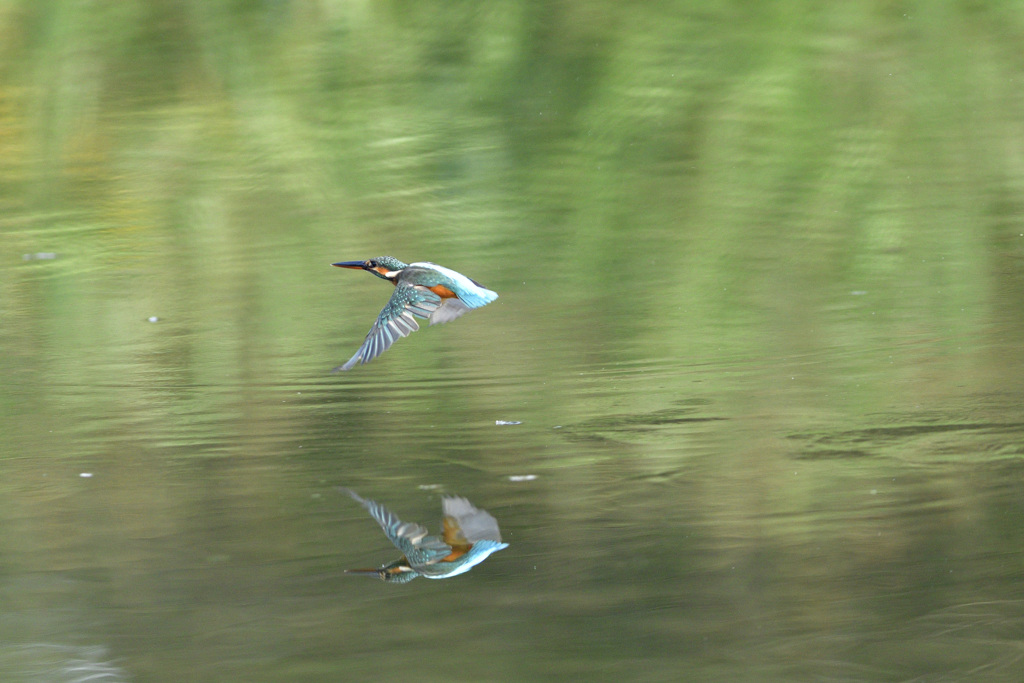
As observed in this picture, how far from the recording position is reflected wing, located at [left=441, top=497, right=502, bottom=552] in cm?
305

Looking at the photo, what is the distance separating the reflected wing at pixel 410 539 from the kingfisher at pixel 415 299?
1.98ft

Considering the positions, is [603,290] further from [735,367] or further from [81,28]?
[81,28]

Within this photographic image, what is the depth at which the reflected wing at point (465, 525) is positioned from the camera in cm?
305

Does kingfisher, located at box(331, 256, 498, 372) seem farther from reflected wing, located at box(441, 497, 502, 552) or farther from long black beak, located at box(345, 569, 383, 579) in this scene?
long black beak, located at box(345, 569, 383, 579)

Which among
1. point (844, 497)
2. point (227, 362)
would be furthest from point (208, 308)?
point (844, 497)

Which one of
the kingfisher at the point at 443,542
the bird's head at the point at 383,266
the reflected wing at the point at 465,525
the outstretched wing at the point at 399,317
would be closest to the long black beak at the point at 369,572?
the kingfisher at the point at 443,542

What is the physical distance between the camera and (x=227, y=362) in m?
4.83

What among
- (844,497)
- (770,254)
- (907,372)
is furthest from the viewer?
(770,254)

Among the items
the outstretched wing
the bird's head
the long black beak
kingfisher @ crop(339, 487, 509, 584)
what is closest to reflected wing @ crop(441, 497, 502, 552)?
kingfisher @ crop(339, 487, 509, 584)

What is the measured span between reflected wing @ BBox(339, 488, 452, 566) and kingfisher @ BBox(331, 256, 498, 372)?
604mm

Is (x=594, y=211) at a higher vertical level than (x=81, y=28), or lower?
lower

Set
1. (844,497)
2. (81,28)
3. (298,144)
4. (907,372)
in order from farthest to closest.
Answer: (81,28), (298,144), (907,372), (844,497)

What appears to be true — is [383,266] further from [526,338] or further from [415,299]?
[526,338]

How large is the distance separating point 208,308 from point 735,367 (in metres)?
2.30
